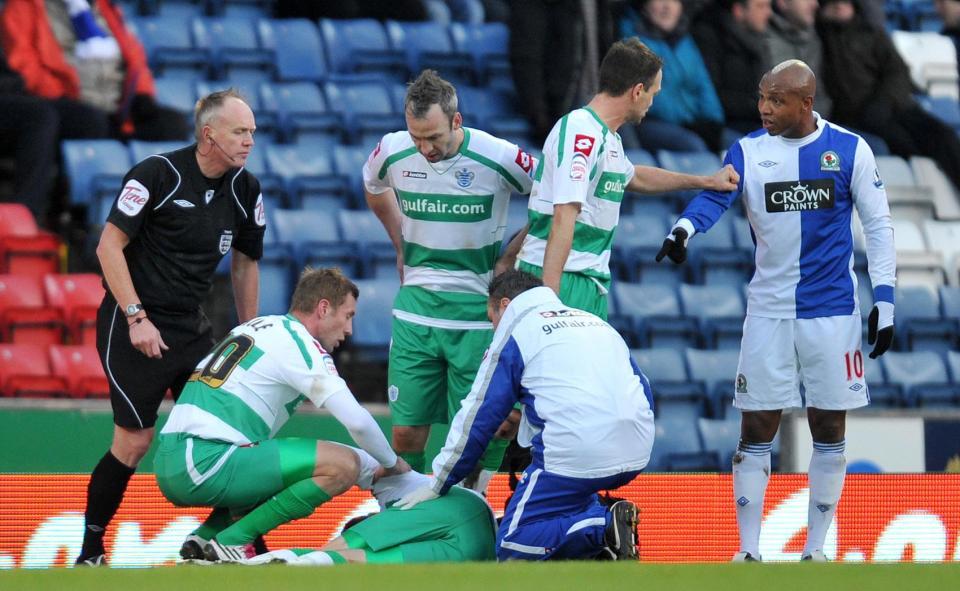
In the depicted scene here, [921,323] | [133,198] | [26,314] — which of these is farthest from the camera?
[921,323]

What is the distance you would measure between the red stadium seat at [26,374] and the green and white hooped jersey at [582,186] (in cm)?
325

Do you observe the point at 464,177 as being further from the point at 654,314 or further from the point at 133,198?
the point at 654,314

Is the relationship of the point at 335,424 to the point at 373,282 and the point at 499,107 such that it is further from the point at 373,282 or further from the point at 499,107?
the point at 499,107

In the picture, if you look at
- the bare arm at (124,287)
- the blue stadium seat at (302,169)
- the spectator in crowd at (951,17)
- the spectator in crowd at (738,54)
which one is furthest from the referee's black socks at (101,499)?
the spectator in crowd at (951,17)

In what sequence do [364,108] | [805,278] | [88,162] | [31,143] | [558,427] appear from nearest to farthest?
[558,427], [805,278], [31,143], [88,162], [364,108]

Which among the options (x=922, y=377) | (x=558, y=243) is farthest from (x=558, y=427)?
(x=922, y=377)

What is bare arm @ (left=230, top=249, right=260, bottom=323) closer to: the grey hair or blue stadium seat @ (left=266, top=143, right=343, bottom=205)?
the grey hair

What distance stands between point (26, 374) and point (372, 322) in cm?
207

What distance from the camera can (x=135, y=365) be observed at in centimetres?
590

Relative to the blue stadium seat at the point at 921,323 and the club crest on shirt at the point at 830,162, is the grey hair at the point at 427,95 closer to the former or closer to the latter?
the club crest on shirt at the point at 830,162

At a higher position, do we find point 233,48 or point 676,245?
point 233,48

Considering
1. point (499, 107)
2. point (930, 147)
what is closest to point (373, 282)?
point (499, 107)

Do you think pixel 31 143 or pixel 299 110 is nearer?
pixel 31 143

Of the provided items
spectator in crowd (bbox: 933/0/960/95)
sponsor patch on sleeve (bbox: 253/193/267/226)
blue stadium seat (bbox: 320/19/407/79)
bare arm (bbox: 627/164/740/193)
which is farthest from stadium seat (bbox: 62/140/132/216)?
spectator in crowd (bbox: 933/0/960/95)
